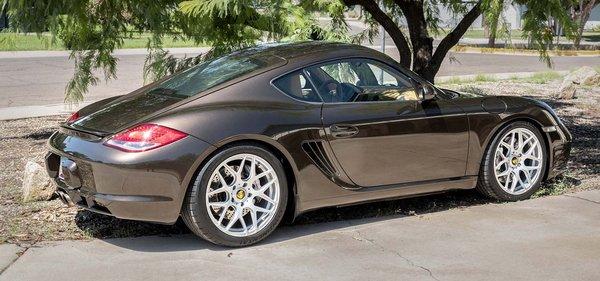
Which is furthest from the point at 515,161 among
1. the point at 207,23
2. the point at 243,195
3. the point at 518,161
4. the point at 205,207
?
the point at 207,23

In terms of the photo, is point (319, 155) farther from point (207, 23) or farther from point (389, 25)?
point (389, 25)

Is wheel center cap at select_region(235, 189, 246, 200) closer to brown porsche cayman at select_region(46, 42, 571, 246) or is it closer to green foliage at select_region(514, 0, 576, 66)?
brown porsche cayman at select_region(46, 42, 571, 246)

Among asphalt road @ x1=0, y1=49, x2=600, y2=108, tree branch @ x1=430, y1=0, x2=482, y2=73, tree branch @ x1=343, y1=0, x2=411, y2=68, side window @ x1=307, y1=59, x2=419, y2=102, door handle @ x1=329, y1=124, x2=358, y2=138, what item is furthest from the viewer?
asphalt road @ x1=0, y1=49, x2=600, y2=108

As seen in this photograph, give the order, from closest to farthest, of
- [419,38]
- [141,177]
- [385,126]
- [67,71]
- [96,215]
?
1. [141,177]
2. [385,126]
3. [96,215]
4. [419,38]
5. [67,71]

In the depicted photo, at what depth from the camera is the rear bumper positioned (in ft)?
16.4

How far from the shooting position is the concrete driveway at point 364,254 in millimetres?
4832

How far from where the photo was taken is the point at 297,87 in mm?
5695

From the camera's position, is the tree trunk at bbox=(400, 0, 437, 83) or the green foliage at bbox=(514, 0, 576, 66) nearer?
the green foliage at bbox=(514, 0, 576, 66)

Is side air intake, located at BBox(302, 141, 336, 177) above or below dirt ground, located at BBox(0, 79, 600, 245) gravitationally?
above

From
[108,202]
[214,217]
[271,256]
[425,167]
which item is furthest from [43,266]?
[425,167]

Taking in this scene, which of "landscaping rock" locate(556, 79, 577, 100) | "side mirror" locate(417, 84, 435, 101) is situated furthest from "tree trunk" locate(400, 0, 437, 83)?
"landscaping rock" locate(556, 79, 577, 100)

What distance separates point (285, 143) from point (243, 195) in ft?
1.49

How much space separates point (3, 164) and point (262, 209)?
397 centimetres

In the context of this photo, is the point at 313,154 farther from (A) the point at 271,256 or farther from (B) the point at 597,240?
(B) the point at 597,240
